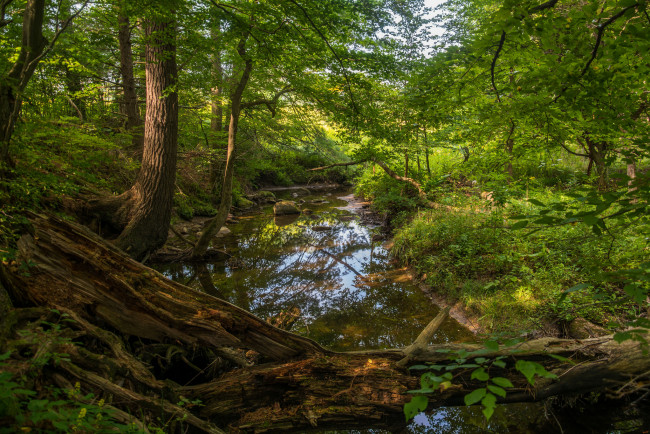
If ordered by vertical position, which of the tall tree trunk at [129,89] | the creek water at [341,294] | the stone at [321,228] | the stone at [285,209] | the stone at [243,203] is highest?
the tall tree trunk at [129,89]

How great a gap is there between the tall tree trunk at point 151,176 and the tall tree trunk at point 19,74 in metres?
2.79

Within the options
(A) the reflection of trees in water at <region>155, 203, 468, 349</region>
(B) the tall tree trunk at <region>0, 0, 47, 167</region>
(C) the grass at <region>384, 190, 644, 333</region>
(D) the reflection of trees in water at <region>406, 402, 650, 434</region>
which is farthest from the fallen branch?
(A) the reflection of trees in water at <region>155, 203, 468, 349</region>

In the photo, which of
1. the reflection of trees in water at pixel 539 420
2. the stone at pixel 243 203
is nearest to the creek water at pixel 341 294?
the reflection of trees in water at pixel 539 420

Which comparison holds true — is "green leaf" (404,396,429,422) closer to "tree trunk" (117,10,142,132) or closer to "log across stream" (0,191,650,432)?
"log across stream" (0,191,650,432)

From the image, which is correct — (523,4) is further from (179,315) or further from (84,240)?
(84,240)

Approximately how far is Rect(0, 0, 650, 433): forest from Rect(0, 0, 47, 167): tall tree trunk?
0.02m

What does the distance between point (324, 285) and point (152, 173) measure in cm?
394

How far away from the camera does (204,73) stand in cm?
679

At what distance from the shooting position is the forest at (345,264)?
1967mm

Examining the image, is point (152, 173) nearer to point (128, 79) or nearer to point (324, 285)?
point (128, 79)

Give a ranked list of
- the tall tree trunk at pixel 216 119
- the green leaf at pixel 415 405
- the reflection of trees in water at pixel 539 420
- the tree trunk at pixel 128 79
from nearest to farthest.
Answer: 1. the green leaf at pixel 415 405
2. the reflection of trees in water at pixel 539 420
3. the tree trunk at pixel 128 79
4. the tall tree trunk at pixel 216 119

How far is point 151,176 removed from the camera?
560 cm

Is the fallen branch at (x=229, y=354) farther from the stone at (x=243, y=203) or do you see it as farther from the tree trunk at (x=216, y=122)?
the stone at (x=243, y=203)

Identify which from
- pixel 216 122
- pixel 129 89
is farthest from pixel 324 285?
pixel 216 122
